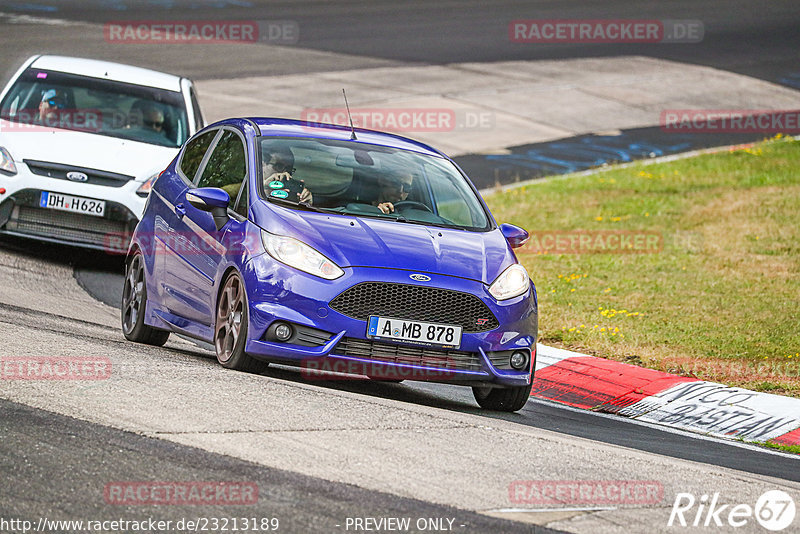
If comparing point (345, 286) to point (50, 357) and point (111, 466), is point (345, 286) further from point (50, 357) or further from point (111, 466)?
point (111, 466)

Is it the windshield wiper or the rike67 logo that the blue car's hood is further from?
the rike67 logo

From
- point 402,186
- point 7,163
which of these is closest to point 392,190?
point 402,186

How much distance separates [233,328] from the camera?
8.23m

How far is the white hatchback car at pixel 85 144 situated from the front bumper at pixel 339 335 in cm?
496

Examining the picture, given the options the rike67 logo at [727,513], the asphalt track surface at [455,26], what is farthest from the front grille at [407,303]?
the asphalt track surface at [455,26]

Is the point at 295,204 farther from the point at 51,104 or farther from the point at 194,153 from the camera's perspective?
A: the point at 51,104

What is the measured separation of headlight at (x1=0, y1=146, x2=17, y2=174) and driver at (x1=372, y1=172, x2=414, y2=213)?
4971 millimetres

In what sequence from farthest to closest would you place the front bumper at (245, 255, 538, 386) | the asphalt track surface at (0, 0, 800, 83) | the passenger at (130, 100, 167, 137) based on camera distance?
the asphalt track surface at (0, 0, 800, 83) < the passenger at (130, 100, 167, 137) < the front bumper at (245, 255, 538, 386)

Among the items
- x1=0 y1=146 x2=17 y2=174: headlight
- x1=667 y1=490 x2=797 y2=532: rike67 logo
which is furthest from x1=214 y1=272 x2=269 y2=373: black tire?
x1=0 y1=146 x2=17 y2=174: headlight

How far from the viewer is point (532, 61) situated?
31.8 metres

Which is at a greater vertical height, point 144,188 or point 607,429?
point 144,188

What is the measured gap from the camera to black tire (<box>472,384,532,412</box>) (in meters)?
8.64

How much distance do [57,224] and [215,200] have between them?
440 centimetres

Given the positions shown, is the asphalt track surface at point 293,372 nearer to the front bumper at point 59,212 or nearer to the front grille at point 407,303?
the front bumper at point 59,212
